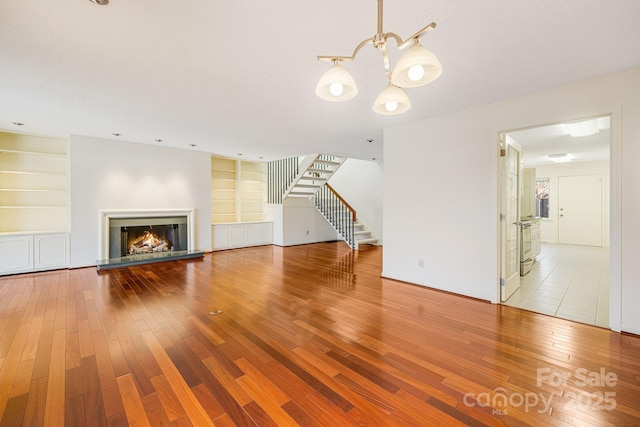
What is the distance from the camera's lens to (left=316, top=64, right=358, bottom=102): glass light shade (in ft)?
5.27

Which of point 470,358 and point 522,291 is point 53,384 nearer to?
point 470,358

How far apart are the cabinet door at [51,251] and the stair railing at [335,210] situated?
611 centimetres

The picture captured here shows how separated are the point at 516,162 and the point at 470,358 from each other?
132 inches

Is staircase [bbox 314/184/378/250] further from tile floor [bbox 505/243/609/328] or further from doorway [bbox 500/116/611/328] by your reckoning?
tile floor [bbox 505/243/609/328]

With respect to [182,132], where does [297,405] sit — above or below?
below

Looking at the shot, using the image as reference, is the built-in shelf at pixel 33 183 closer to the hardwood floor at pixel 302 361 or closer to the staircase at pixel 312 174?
the hardwood floor at pixel 302 361

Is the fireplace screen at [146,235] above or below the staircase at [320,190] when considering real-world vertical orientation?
below

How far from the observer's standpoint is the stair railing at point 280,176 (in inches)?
313

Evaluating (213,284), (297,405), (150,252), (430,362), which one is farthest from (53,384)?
(150,252)

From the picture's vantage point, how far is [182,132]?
16.3ft

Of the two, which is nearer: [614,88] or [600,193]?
[614,88]

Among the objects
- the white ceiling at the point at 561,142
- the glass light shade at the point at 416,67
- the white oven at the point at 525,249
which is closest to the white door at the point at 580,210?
the white ceiling at the point at 561,142

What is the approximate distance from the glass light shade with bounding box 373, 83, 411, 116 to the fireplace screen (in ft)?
20.1

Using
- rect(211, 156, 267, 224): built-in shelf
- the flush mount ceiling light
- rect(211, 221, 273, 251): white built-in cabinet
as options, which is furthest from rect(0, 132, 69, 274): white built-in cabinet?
the flush mount ceiling light
